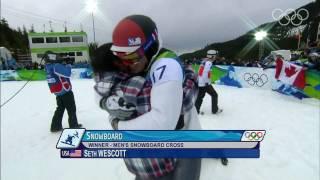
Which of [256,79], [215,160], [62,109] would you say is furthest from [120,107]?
[256,79]

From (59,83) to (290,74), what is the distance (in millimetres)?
6765

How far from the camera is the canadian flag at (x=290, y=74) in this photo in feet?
25.8

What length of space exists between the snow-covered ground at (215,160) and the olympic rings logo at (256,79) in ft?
8.04

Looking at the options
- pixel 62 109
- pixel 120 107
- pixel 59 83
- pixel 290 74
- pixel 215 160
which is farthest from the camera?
pixel 290 74

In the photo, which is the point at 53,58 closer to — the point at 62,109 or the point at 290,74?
the point at 62,109

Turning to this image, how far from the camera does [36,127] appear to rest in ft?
18.4

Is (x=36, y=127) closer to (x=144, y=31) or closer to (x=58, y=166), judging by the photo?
(x=58, y=166)

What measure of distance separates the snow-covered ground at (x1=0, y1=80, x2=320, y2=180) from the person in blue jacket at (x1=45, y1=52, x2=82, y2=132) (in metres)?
0.39

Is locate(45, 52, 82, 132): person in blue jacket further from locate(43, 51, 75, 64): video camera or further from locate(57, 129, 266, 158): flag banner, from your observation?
locate(57, 129, 266, 158): flag banner

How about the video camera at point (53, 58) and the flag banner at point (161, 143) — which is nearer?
the flag banner at point (161, 143)

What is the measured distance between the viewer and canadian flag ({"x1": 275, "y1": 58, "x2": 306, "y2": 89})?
787 centimetres

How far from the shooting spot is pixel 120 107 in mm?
1197

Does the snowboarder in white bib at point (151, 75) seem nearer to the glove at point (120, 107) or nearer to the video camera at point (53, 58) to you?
the glove at point (120, 107)

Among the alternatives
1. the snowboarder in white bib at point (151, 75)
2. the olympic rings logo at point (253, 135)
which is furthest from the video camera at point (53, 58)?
the olympic rings logo at point (253, 135)
